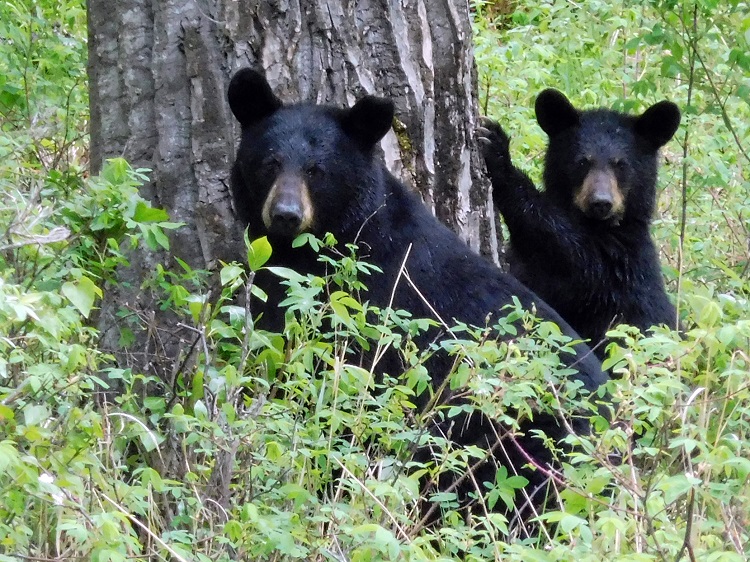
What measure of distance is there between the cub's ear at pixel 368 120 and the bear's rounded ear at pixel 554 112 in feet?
7.29

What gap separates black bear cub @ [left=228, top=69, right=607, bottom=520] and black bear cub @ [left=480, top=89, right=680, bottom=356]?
1321 mm

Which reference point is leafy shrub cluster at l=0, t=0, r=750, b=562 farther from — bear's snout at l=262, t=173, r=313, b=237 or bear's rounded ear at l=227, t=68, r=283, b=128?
bear's rounded ear at l=227, t=68, r=283, b=128

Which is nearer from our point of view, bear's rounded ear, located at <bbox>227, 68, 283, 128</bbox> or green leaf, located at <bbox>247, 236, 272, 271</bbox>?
green leaf, located at <bbox>247, 236, 272, 271</bbox>

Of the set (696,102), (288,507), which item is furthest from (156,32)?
(696,102)

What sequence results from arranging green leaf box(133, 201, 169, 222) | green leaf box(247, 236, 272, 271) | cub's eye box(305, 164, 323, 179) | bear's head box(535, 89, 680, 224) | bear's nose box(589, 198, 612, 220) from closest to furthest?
green leaf box(247, 236, 272, 271), green leaf box(133, 201, 169, 222), cub's eye box(305, 164, 323, 179), bear's nose box(589, 198, 612, 220), bear's head box(535, 89, 680, 224)

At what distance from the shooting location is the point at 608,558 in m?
2.97

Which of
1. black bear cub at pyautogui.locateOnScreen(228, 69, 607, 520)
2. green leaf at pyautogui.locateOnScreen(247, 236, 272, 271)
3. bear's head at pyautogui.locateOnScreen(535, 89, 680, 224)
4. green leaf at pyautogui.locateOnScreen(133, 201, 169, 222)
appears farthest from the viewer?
bear's head at pyautogui.locateOnScreen(535, 89, 680, 224)

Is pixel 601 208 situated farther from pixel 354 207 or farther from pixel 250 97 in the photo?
pixel 250 97

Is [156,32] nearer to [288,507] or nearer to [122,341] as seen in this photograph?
[122,341]

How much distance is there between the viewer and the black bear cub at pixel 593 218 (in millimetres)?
6633

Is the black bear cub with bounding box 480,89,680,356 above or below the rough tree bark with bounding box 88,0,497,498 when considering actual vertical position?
below

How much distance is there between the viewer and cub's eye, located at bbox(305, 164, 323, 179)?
17.1 ft

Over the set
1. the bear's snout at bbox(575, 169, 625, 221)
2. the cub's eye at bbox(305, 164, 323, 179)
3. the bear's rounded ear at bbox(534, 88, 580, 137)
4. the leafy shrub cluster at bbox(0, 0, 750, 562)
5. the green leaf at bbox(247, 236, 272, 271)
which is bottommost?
the leafy shrub cluster at bbox(0, 0, 750, 562)

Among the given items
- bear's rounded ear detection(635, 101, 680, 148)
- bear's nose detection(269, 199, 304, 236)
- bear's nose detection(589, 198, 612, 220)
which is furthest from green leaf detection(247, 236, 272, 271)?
bear's rounded ear detection(635, 101, 680, 148)
